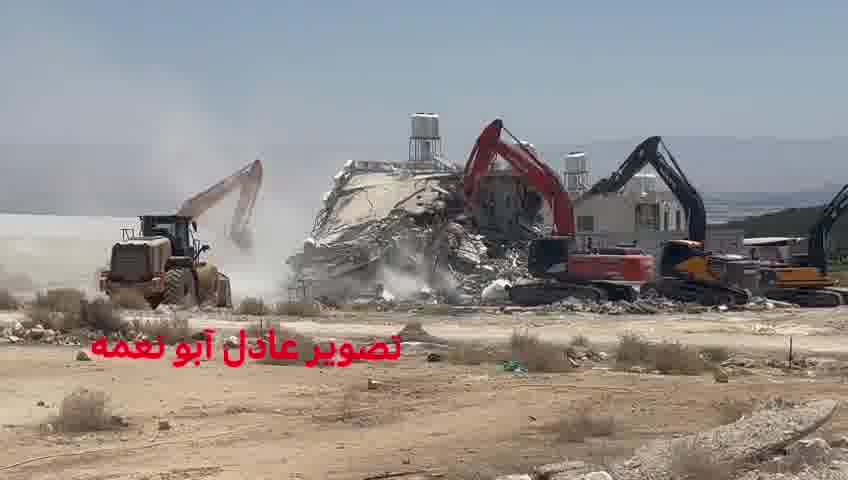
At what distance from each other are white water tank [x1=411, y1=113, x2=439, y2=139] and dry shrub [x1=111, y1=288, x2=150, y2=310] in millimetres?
26455

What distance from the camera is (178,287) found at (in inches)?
1100

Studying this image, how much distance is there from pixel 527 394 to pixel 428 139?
3737cm

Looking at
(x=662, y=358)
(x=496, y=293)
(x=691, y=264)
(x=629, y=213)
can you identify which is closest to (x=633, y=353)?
(x=662, y=358)

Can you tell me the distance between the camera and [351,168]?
49156 mm

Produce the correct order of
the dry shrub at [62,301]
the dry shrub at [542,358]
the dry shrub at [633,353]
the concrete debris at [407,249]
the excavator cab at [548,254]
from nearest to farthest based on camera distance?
the dry shrub at [542,358], the dry shrub at [633,353], the dry shrub at [62,301], the excavator cab at [548,254], the concrete debris at [407,249]

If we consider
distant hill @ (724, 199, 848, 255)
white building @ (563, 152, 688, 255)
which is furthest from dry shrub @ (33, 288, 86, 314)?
distant hill @ (724, 199, 848, 255)

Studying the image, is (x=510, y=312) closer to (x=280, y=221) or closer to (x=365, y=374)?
(x=365, y=374)

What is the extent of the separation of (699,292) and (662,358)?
59.1 feet

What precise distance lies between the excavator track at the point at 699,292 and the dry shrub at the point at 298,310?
471 inches

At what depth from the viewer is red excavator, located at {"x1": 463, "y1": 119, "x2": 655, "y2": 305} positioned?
35.1 metres

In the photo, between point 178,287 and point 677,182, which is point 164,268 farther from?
point 677,182

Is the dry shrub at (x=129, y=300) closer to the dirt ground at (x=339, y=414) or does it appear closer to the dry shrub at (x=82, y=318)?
the dry shrub at (x=82, y=318)

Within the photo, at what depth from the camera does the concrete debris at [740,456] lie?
899cm

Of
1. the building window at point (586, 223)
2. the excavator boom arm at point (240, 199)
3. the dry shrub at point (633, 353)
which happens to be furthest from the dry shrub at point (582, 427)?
the building window at point (586, 223)
